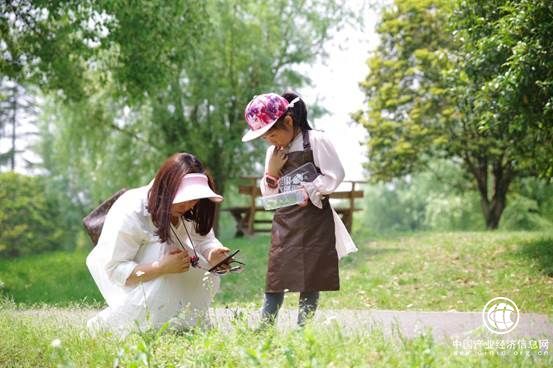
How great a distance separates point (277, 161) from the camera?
496 cm

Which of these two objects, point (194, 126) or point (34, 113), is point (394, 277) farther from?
point (34, 113)

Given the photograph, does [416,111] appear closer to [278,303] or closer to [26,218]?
[278,303]

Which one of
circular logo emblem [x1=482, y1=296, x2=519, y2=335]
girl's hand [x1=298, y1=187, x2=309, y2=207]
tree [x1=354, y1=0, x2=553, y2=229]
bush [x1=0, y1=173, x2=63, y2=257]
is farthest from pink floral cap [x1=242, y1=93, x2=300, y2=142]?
bush [x1=0, y1=173, x2=63, y2=257]

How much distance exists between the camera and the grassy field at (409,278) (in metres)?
8.44

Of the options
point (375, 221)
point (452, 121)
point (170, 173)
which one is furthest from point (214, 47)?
point (375, 221)

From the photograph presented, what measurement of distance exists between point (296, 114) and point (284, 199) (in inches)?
24.7

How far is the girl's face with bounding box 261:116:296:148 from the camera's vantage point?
4867 mm

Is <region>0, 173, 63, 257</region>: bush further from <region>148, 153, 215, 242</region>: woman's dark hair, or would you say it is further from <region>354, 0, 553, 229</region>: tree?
<region>148, 153, 215, 242</region>: woman's dark hair

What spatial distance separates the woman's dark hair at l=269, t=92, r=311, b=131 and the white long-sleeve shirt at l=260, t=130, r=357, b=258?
72 mm

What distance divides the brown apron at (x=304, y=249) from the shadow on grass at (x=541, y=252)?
562 centimetres

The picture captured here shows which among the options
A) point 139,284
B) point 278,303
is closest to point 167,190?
point 139,284

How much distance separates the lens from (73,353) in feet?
13.4

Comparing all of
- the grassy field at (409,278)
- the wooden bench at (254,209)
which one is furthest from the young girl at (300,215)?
A: the wooden bench at (254,209)

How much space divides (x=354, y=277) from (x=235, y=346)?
692 centimetres
